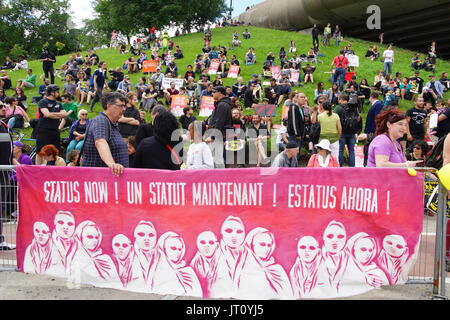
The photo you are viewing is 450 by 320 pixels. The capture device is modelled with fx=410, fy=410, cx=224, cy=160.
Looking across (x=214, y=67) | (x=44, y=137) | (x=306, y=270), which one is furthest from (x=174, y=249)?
(x=214, y=67)

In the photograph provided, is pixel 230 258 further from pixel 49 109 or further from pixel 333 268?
pixel 49 109

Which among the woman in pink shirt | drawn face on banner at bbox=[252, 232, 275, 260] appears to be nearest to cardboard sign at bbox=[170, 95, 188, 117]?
the woman in pink shirt

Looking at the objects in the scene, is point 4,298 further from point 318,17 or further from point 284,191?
point 318,17

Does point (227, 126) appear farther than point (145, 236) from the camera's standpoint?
Yes

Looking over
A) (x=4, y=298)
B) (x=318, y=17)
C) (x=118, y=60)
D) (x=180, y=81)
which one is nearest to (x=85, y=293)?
(x=4, y=298)

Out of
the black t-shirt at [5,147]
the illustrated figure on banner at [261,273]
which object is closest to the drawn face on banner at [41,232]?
the black t-shirt at [5,147]

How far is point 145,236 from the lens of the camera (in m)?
4.50

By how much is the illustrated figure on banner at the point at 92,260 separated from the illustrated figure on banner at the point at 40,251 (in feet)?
1.21

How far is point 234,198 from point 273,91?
14171 millimetres

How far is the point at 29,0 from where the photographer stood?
75.8m

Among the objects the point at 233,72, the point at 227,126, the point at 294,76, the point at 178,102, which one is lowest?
the point at 227,126

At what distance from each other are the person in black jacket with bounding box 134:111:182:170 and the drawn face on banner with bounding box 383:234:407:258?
2.59m

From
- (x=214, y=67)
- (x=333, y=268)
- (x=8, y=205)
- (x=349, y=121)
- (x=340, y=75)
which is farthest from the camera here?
(x=214, y=67)

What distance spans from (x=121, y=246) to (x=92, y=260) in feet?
1.30
